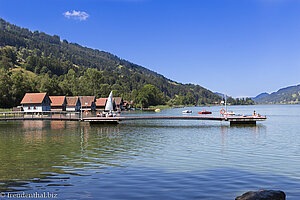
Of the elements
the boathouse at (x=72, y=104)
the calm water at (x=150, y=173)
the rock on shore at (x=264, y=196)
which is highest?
the boathouse at (x=72, y=104)

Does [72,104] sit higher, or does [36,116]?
[72,104]

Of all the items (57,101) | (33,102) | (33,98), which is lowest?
(33,102)

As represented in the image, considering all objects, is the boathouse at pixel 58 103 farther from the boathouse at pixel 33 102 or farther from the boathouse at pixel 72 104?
the boathouse at pixel 33 102

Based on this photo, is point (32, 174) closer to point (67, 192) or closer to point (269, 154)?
point (67, 192)

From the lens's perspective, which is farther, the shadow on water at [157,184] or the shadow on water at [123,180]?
the shadow on water at [123,180]

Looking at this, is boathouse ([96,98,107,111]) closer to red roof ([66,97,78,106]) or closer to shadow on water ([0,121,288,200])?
red roof ([66,97,78,106])

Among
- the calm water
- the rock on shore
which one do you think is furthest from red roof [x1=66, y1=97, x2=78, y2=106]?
the rock on shore

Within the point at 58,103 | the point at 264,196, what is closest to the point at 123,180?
the point at 264,196

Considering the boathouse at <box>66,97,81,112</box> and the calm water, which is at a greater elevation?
the boathouse at <box>66,97,81,112</box>

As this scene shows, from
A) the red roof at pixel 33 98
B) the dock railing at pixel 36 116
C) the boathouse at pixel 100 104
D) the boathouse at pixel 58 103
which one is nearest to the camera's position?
the dock railing at pixel 36 116

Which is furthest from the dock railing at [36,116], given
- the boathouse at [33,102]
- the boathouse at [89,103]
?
the boathouse at [89,103]

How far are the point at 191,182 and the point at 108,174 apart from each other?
5.81 meters

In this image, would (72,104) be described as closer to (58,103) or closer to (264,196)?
(58,103)

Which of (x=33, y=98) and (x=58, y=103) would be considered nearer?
(x=33, y=98)
